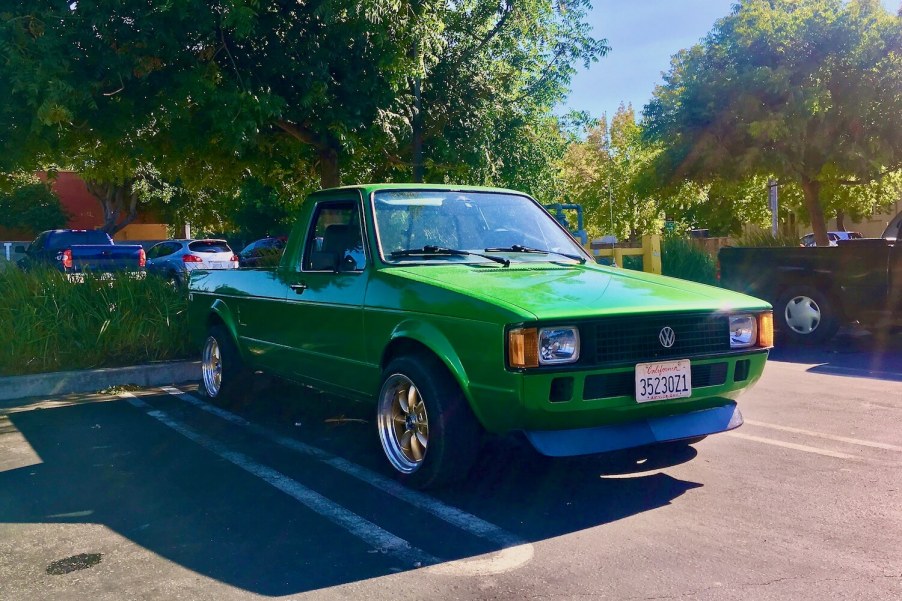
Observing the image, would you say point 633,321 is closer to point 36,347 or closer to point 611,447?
point 611,447

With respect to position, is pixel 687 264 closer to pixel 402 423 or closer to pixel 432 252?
pixel 432 252

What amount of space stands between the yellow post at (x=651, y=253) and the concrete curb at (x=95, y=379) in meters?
7.16

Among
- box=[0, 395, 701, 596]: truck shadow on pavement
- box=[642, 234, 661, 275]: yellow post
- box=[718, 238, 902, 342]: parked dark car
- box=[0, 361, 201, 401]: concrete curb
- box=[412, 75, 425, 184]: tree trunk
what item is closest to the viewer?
box=[0, 395, 701, 596]: truck shadow on pavement

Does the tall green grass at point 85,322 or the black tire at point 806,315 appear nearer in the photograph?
the tall green grass at point 85,322

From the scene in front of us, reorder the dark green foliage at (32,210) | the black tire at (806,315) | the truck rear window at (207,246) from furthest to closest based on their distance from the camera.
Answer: the dark green foliage at (32,210)
the truck rear window at (207,246)
the black tire at (806,315)

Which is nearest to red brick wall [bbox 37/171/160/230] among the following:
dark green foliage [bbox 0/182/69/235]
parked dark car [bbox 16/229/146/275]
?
dark green foliage [bbox 0/182/69/235]

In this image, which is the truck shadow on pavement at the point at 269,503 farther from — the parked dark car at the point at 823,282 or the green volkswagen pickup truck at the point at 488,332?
the parked dark car at the point at 823,282

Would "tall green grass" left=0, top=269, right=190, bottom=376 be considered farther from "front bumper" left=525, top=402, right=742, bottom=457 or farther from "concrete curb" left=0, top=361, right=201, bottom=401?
"front bumper" left=525, top=402, right=742, bottom=457

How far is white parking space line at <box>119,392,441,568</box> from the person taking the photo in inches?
153

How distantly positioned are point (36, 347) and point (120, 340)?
0.81m

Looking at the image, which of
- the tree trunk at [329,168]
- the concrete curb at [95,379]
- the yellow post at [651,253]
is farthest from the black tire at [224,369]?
the yellow post at [651,253]

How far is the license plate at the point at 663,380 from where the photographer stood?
438 cm

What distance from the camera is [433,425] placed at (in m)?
4.57

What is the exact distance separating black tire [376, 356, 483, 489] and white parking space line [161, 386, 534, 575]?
0.35ft
